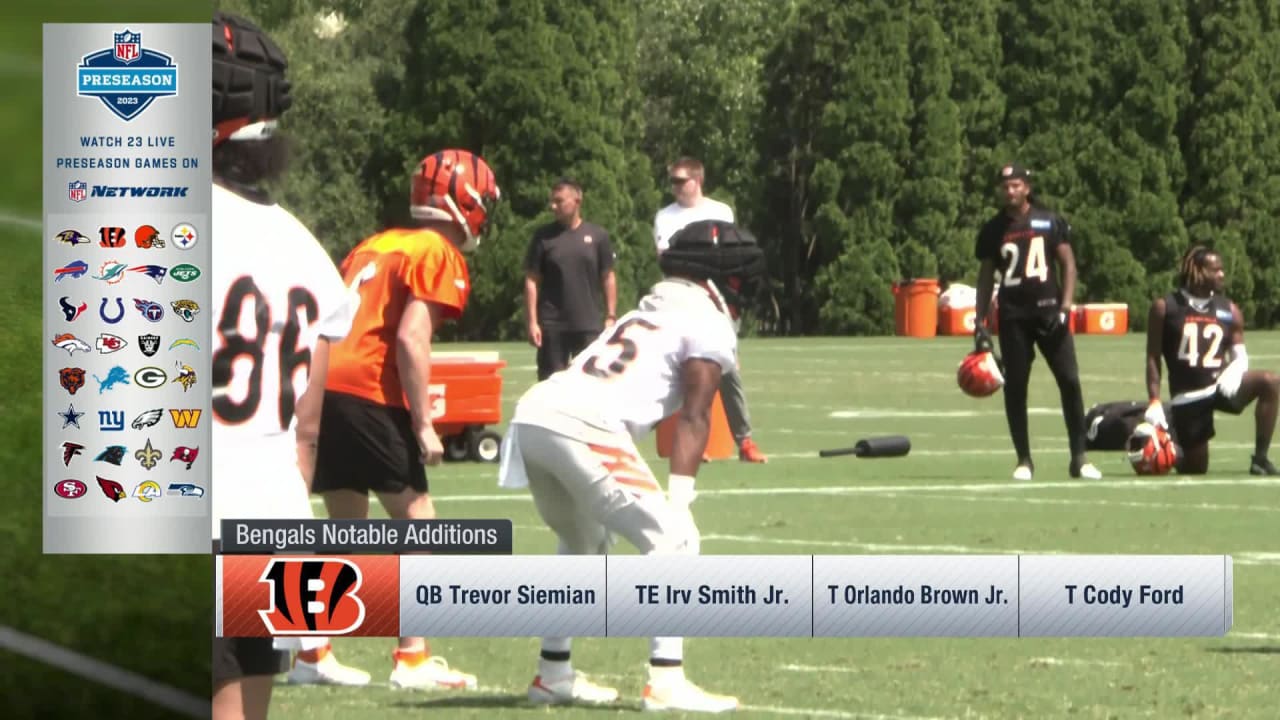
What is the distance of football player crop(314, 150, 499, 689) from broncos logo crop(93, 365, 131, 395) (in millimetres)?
2466

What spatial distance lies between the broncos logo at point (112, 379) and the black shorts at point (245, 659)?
575mm

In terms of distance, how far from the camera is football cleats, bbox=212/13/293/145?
190 inches

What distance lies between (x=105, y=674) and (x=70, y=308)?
0.78 m

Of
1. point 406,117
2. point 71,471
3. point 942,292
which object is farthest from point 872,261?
point 71,471

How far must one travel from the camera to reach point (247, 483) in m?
4.95

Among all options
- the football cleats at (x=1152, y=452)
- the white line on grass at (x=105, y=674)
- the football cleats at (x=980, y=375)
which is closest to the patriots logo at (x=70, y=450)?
the white line on grass at (x=105, y=674)

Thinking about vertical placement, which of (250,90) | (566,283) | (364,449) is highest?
(250,90)

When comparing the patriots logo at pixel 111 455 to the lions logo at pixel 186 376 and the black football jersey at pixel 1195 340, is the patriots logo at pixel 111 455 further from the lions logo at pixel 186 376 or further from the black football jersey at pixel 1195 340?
the black football jersey at pixel 1195 340

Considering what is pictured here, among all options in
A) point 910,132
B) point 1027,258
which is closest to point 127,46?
point 1027,258

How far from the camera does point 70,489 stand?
541 cm

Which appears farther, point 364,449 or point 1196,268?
point 1196,268

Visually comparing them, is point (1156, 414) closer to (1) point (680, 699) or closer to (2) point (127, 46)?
(1) point (680, 699)

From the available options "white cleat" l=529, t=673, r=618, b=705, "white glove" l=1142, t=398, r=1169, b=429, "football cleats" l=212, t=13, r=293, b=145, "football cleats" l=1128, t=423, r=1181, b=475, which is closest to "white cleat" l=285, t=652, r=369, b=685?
"white cleat" l=529, t=673, r=618, b=705

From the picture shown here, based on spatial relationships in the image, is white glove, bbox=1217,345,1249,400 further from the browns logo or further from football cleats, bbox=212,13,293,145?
football cleats, bbox=212,13,293,145
